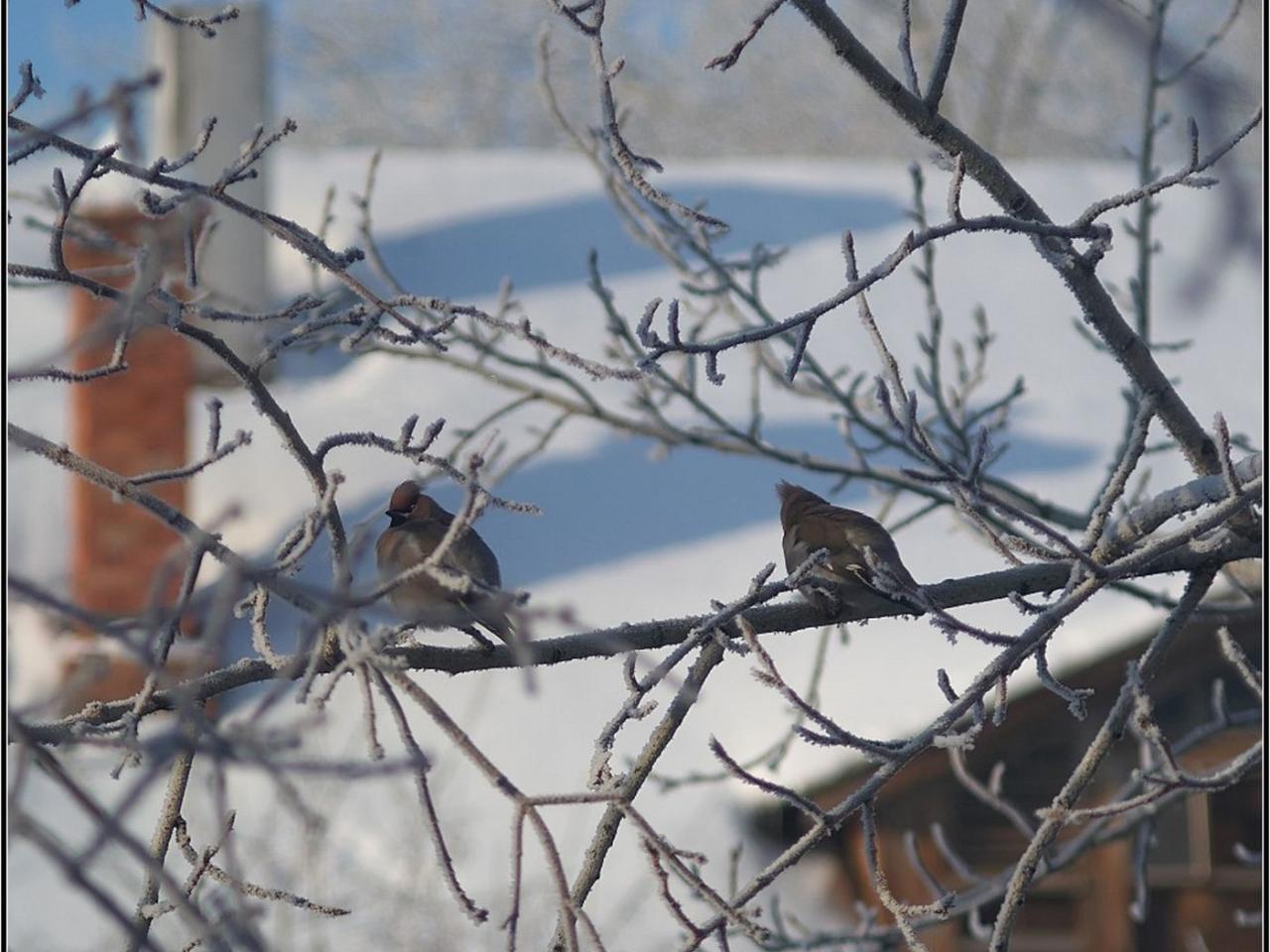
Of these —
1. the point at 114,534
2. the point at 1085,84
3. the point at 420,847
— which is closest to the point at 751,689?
the point at 420,847

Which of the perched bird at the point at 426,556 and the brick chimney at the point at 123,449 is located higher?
the brick chimney at the point at 123,449

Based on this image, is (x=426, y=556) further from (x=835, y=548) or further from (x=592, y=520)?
(x=592, y=520)

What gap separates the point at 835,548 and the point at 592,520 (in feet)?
19.7

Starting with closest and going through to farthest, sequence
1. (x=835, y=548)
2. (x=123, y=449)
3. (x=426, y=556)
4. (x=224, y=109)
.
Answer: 1. (x=426, y=556)
2. (x=835, y=548)
3. (x=123, y=449)
4. (x=224, y=109)

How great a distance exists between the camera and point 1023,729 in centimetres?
803

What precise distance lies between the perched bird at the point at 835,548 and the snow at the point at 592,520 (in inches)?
145

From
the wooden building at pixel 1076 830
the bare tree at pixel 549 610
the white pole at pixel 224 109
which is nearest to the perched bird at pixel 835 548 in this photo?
the bare tree at pixel 549 610

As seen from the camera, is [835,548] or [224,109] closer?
[835,548]

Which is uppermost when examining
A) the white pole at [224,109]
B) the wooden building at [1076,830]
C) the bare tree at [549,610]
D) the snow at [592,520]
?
the white pole at [224,109]

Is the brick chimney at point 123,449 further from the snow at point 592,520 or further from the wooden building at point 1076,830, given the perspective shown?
the wooden building at point 1076,830

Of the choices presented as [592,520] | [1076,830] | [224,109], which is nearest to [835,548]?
[1076,830]

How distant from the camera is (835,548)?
10.3ft

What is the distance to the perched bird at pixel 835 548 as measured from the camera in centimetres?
299

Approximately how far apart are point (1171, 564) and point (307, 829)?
1921 millimetres
